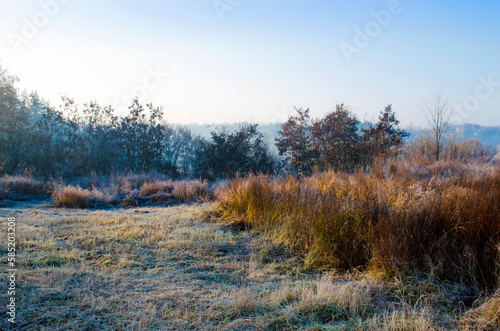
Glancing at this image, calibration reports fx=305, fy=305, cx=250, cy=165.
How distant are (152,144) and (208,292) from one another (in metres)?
20.7

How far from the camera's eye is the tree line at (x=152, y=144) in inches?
709

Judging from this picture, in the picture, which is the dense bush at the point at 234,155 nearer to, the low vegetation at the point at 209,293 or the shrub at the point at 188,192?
the shrub at the point at 188,192

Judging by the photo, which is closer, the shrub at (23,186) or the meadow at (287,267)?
the meadow at (287,267)

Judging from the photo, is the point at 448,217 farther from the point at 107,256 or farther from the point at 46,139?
the point at 46,139

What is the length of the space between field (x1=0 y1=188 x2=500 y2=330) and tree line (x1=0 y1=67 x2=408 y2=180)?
41.9 feet

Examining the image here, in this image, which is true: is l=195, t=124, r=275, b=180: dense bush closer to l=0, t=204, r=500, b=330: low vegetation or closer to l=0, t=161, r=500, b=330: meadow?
l=0, t=161, r=500, b=330: meadow

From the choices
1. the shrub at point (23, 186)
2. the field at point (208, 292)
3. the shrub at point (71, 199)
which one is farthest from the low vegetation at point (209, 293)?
the shrub at point (23, 186)

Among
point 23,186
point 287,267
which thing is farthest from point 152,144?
point 287,267

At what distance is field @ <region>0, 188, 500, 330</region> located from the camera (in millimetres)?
2383

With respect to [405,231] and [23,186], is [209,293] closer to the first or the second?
[405,231]

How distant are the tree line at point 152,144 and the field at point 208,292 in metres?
12.8

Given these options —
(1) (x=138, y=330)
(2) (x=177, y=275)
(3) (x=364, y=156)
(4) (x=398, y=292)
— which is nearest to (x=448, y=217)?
(4) (x=398, y=292)

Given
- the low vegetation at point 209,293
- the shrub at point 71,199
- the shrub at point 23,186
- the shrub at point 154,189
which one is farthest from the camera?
the shrub at point 154,189

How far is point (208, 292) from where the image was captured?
3.03 m
